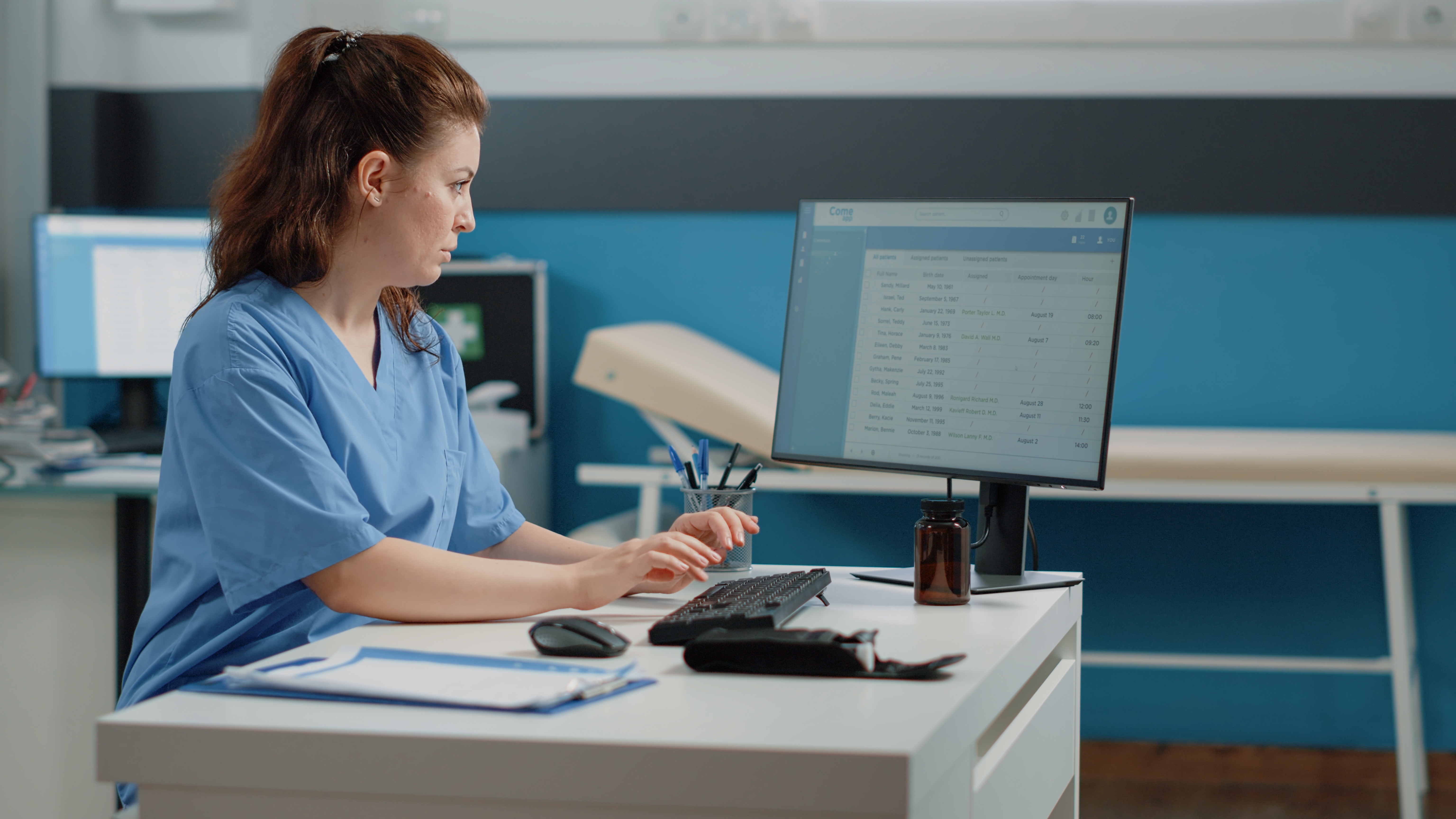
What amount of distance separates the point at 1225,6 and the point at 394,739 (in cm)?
274

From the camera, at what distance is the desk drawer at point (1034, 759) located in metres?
0.95

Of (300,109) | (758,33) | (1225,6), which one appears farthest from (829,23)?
(300,109)

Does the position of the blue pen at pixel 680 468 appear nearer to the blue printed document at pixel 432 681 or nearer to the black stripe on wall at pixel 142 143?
the blue printed document at pixel 432 681

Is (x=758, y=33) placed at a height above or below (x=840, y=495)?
above

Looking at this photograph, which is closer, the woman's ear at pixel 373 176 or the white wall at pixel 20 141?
the woman's ear at pixel 373 176

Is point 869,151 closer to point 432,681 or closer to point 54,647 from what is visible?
point 54,647

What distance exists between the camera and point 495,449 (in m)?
2.49

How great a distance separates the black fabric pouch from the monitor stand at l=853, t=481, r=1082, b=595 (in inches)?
18.1

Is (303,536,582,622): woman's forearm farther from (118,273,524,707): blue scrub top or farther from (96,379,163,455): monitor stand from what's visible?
(96,379,163,455): monitor stand

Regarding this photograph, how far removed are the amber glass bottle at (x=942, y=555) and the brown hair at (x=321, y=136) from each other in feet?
2.08

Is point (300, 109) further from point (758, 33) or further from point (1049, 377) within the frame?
point (758, 33)

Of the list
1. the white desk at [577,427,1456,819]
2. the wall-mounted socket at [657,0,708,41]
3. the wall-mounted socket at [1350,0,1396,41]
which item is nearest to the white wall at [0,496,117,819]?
the white desk at [577,427,1456,819]

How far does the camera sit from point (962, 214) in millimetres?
1312

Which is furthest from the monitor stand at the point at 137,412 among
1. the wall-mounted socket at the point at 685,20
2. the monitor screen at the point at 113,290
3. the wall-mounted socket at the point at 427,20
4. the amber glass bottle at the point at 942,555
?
the amber glass bottle at the point at 942,555
